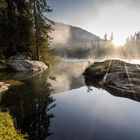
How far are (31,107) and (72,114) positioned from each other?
8.88ft

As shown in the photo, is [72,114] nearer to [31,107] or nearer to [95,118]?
[95,118]

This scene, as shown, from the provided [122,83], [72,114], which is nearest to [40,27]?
[122,83]

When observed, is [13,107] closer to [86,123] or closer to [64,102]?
[64,102]

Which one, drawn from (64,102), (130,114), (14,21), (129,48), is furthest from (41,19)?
(129,48)

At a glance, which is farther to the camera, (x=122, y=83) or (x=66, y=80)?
(x=66, y=80)

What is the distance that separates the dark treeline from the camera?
39.7 meters

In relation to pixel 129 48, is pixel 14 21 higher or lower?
higher

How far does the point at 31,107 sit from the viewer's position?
15.4 meters

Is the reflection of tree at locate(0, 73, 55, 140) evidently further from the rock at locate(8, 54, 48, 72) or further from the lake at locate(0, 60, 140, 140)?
the rock at locate(8, 54, 48, 72)

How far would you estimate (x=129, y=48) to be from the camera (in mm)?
176000

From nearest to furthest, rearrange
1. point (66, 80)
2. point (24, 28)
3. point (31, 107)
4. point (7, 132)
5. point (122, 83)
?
point (7, 132) → point (31, 107) → point (122, 83) → point (66, 80) → point (24, 28)

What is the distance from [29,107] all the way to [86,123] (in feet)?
14.0

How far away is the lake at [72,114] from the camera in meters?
11.3

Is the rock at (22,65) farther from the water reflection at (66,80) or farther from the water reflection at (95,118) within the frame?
the water reflection at (95,118)
